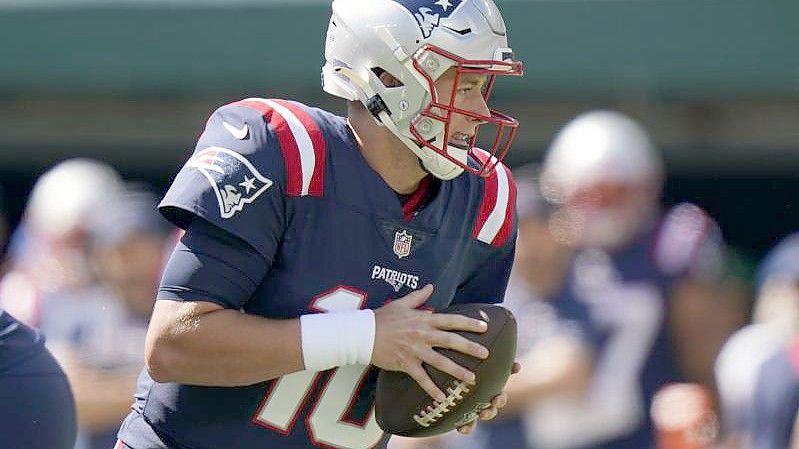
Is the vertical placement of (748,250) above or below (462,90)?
below

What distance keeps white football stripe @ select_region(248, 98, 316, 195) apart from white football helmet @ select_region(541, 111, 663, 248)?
2539 mm

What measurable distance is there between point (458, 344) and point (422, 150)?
0.43 meters

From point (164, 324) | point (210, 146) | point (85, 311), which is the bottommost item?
point (85, 311)

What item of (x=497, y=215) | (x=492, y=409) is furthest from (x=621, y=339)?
(x=492, y=409)

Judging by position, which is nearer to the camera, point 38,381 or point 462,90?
point 462,90

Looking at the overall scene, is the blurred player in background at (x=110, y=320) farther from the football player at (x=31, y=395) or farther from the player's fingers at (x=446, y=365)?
the player's fingers at (x=446, y=365)

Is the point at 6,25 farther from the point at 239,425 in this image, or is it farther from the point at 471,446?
the point at 239,425

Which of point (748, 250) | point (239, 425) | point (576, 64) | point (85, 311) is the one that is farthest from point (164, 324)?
point (748, 250)

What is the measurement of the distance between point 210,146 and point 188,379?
0.48 meters

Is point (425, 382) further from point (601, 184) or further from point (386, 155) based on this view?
point (601, 184)

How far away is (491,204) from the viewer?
326 cm

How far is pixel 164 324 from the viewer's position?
2822 mm

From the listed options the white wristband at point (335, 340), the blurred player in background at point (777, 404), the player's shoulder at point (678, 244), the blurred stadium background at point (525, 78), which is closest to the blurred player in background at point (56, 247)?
the blurred stadium background at point (525, 78)

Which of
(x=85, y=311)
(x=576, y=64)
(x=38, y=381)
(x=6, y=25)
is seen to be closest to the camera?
(x=38, y=381)
